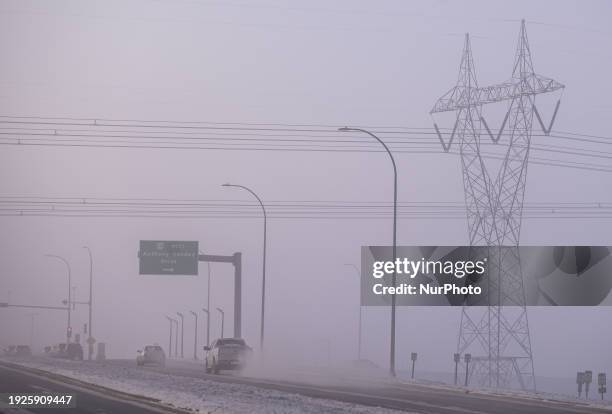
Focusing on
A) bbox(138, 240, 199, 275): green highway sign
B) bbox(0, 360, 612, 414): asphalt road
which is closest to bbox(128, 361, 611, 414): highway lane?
bbox(0, 360, 612, 414): asphalt road

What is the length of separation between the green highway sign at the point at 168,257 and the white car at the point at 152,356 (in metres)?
8.10

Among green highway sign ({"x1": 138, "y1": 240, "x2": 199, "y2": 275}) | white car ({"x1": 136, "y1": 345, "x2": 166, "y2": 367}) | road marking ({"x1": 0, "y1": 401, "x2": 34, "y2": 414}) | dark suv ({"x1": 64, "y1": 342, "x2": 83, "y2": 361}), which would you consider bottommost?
dark suv ({"x1": 64, "y1": 342, "x2": 83, "y2": 361})

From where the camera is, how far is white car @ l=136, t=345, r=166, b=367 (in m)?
70.0

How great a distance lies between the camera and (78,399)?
1212 inches

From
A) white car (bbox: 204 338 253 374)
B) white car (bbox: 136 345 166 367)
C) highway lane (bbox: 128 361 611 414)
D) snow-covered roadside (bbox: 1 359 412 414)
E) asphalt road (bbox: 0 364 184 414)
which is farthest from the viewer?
white car (bbox: 136 345 166 367)

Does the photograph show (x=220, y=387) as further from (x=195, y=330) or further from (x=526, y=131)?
(x=195, y=330)

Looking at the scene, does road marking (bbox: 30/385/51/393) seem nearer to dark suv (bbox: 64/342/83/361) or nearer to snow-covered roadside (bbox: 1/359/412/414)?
snow-covered roadside (bbox: 1/359/412/414)

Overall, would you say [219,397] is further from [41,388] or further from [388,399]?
[41,388]

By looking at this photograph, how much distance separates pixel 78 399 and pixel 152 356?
130 feet

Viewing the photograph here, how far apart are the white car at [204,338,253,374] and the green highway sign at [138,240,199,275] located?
22.1m

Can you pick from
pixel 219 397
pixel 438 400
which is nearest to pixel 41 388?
pixel 219 397

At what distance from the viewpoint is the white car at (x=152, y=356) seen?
70.0 metres

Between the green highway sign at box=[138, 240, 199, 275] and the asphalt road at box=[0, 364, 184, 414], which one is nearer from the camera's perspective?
the asphalt road at box=[0, 364, 184, 414]

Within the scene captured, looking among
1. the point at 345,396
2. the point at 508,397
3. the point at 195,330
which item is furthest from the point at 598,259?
the point at 195,330
